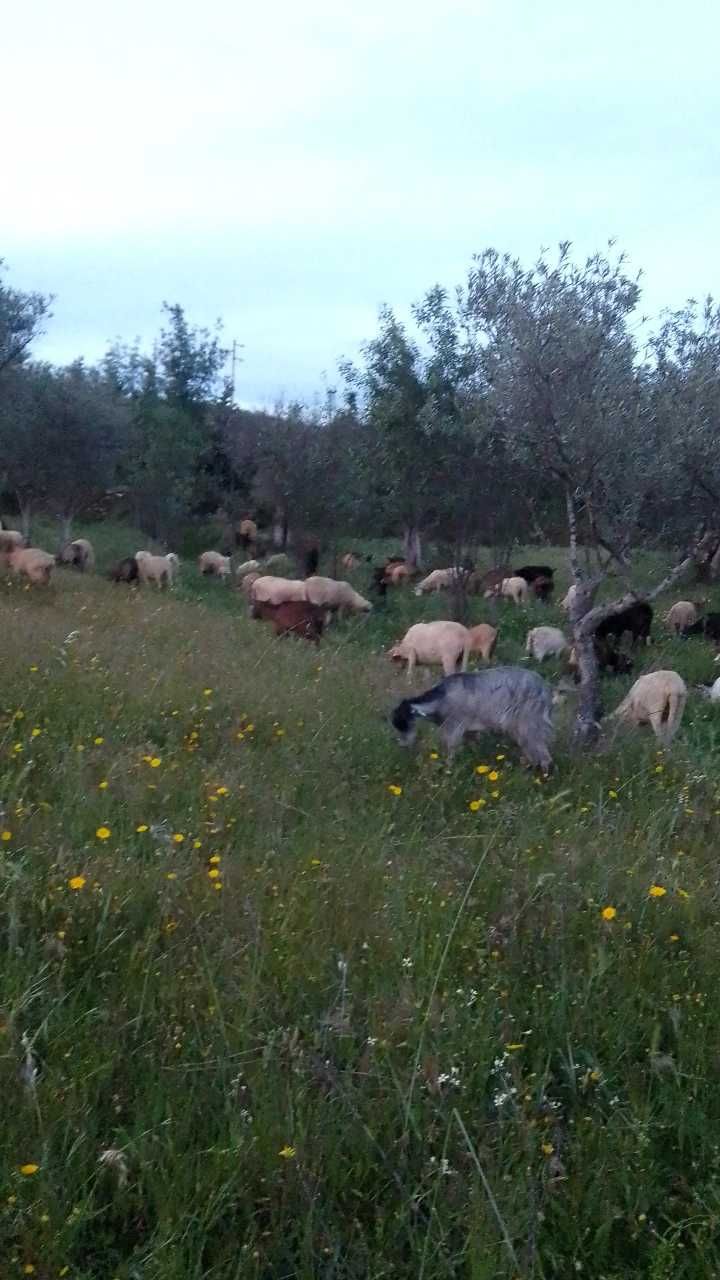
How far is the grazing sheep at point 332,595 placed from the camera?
73.5ft

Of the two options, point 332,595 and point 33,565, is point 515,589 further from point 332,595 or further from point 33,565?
point 33,565

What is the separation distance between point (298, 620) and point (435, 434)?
493 centimetres

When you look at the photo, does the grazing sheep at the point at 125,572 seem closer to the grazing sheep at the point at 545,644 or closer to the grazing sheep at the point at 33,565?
the grazing sheep at the point at 33,565

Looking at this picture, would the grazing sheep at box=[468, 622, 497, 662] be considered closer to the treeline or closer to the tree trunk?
the treeline

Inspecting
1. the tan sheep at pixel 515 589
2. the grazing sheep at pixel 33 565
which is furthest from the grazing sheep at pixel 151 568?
the tan sheep at pixel 515 589

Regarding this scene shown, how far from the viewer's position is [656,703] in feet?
39.4

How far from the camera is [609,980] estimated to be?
4305mm

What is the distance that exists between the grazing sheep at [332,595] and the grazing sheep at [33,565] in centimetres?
572

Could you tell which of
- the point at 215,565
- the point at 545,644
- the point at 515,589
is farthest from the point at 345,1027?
the point at 215,565

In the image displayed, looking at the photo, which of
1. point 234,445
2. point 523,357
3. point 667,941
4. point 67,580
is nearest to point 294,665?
point 523,357

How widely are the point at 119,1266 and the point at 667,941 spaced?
8.99 feet

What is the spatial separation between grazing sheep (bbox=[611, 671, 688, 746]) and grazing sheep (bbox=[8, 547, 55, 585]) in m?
11.2

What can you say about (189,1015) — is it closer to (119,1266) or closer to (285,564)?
(119,1266)

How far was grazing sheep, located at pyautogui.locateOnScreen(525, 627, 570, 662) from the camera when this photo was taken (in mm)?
18172
